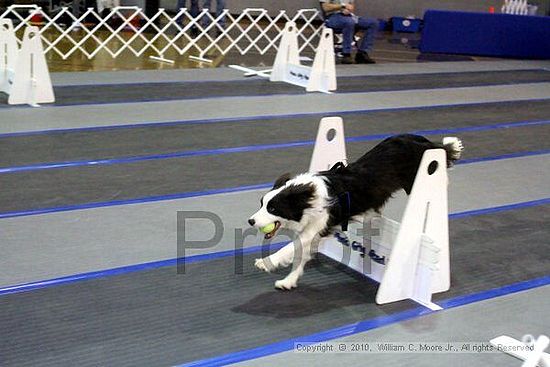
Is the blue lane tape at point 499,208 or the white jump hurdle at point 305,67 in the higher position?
the white jump hurdle at point 305,67

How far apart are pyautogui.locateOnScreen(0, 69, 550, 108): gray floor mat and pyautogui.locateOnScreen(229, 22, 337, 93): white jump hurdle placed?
0.15m

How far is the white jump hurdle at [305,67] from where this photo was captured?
8297 millimetres

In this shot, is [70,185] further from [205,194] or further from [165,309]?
[165,309]

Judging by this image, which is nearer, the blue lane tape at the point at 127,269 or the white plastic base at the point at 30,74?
the blue lane tape at the point at 127,269

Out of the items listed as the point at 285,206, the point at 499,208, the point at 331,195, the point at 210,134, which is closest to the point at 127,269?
the point at 285,206

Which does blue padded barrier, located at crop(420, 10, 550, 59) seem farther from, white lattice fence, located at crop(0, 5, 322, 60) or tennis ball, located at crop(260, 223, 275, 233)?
tennis ball, located at crop(260, 223, 275, 233)

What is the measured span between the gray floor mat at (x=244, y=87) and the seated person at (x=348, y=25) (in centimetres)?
105

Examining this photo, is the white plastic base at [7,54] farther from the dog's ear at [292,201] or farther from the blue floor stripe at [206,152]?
the dog's ear at [292,201]

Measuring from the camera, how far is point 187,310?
3.05 meters

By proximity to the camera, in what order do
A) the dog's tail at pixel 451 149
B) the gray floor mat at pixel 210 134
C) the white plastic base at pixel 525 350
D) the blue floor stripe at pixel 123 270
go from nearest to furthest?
the white plastic base at pixel 525 350 < the blue floor stripe at pixel 123 270 < the dog's tail at pixel 451 149 < the gray floor mat at pixel 210 134

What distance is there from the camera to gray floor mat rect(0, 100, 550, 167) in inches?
211

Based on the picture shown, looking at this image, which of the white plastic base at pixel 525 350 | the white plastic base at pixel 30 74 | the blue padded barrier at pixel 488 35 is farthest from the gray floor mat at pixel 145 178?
the blue padded barrier at pixel 488 35

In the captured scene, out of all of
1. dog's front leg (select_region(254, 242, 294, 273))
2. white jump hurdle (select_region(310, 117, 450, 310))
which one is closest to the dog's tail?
white jump hurdle (select_region(310, 117, 450, 310))

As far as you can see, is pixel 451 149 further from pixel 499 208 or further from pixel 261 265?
pixel 499 208
